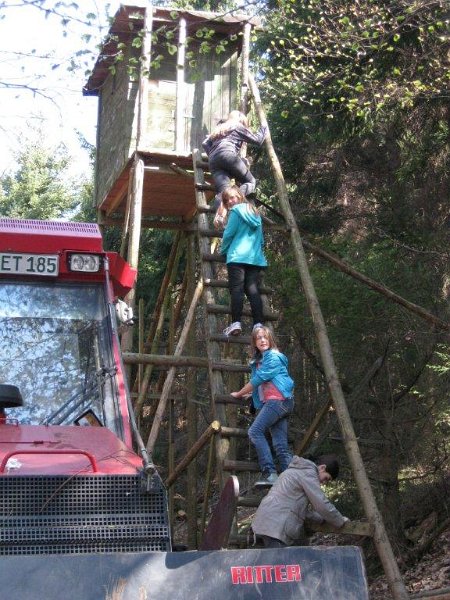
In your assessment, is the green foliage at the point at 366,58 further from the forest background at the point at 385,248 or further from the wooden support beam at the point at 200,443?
the wooden support beam at the point at 200,443

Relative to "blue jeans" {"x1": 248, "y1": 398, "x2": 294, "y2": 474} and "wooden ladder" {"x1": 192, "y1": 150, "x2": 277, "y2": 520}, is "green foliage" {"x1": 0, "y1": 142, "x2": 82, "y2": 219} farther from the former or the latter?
"blue jeans" {"x1": 248, "y1": 398, "x2": 294, "y2": 474}

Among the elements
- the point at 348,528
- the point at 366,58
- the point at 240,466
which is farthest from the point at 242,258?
the point at 366,58

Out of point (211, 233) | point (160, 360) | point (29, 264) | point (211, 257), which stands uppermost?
point (29, 264)

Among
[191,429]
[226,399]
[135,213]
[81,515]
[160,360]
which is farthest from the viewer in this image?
[191,429]

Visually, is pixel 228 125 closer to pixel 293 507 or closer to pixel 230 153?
pixel 230 153

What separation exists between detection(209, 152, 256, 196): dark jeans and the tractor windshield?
12.3 feet

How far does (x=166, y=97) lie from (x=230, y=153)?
280 cm

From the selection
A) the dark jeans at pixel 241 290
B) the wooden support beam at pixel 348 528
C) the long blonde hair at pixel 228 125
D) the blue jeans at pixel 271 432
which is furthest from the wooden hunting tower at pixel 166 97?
the wooden support beam at pixel 348 528

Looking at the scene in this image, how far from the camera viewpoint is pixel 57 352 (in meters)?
6.47

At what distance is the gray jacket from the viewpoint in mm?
6066

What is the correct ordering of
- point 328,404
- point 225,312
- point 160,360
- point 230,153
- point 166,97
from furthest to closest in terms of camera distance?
point 166,97, point 230,153, point 328,404, point 160,360, point 225,312

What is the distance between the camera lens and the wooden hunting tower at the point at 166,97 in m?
12.0

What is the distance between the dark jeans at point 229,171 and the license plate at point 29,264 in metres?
3.78

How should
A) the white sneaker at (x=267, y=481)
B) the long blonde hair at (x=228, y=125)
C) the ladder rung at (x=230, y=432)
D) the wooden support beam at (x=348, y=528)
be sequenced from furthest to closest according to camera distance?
the long blonde hair at (x=228, y=125), the ladder rung at (x=230, y=432), the white sneaker at (x=267, y=481), the wooden support beam at (x=348, y=528)
